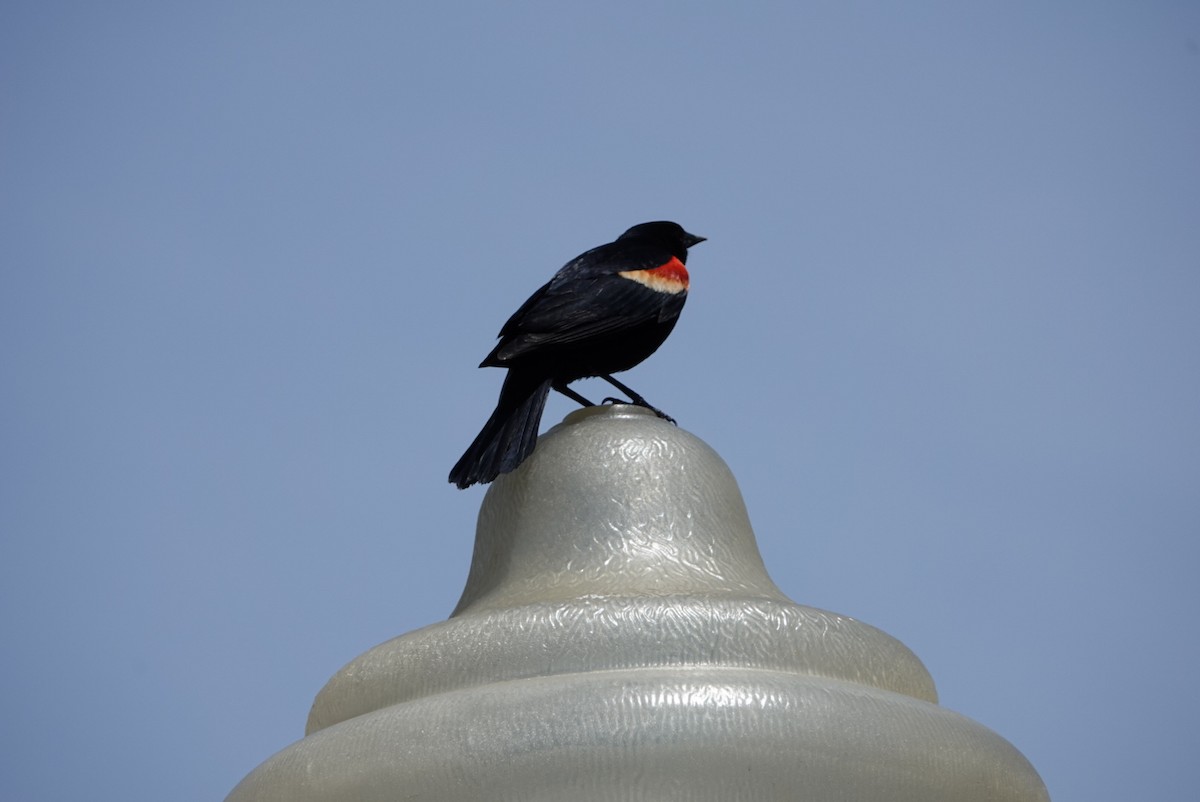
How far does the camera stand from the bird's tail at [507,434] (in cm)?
823

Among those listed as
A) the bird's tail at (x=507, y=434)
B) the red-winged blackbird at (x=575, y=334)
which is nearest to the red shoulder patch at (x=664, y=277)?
the red-winged blackbird at (x=575, y=334)

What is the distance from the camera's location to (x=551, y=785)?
6641 mm

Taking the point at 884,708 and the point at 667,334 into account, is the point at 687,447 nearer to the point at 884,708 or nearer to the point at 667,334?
the point at 667,334

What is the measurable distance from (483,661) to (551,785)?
2.73 feet

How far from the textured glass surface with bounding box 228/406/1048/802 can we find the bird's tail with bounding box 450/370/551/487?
0.72 ft

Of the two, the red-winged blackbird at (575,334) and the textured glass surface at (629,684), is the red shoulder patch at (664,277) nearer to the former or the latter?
the red-winged blackbird at (575,334)

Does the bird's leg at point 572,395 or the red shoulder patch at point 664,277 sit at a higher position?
the red shoulder patch at point 664,277

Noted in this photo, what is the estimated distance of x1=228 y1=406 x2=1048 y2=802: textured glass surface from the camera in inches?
263

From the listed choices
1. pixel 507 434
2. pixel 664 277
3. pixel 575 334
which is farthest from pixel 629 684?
pixel 664 277

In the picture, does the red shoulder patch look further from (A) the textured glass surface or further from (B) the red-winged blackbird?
(A) the textured glass surface

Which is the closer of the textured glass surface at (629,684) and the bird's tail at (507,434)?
the textured glass surface at (629,684)

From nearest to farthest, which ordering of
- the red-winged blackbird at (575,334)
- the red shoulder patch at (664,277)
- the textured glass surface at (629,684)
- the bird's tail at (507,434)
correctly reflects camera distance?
the textured glass surface at (629,684) < the bird's tail at (507,434) < the red-winged blackbird at (575,334) < the red shoulder patch at (664,277)

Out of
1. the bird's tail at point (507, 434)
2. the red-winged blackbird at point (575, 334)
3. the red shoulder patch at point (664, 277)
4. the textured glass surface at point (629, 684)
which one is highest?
the red shoulder patch at point (664, 277)

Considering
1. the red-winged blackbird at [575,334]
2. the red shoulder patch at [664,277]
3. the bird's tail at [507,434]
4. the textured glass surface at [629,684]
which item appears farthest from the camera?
the red shoulder patch at [664,277]
